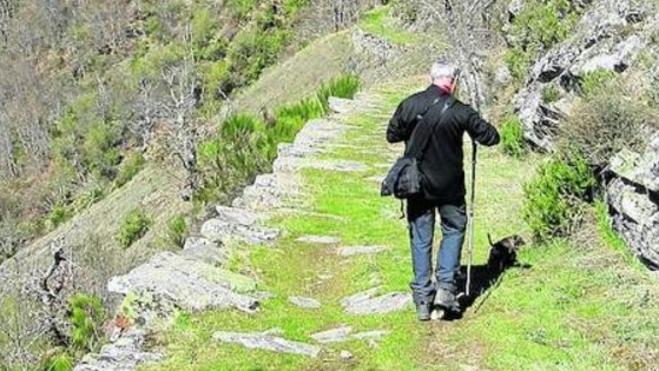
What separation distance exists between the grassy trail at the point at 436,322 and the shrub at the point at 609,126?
0.77m

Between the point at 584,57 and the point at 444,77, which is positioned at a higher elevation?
the point at 444,77

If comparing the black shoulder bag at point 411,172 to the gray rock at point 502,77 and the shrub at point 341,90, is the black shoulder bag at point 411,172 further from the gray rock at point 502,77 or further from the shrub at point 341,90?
the shrub at point 341,90

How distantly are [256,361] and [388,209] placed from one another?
4.16 meters

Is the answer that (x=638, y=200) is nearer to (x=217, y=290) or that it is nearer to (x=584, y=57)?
(x=217, y=290)

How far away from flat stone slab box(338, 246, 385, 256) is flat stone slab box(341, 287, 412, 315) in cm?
106

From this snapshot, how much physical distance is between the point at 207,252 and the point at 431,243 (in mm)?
1984

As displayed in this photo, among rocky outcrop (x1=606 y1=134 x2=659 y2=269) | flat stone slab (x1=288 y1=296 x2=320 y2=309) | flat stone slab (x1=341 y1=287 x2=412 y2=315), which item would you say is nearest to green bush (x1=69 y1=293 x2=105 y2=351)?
flat stone slab (x1=288 y1=296 x2=320 y2=309)

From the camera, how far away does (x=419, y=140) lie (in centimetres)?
660

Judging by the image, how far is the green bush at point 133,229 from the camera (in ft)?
91.5

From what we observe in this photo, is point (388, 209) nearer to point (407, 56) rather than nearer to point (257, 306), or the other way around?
point (257, 306)

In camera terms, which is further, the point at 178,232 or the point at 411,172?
the point at 178,232

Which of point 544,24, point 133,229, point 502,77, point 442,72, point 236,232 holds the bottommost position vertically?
point 133,229

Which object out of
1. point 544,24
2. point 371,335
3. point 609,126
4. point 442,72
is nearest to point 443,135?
point 442,72

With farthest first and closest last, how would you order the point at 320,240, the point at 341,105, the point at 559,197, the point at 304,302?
the point at 341,105 < the point at 320,240 < the point at 559,197 < the point at 304,302
